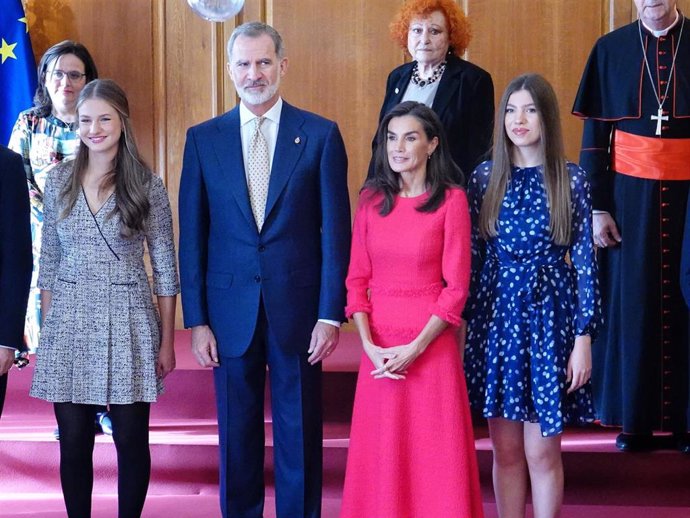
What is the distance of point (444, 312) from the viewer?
294 cm

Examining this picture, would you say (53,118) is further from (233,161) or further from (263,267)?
(263,267)

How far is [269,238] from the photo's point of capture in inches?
121

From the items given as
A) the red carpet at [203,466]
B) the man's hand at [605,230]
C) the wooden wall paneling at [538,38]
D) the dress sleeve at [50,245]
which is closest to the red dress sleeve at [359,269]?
the dress sleeve at [50,245]

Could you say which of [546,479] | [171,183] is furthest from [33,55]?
[546,479]

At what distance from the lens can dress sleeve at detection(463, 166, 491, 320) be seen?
10.2ft

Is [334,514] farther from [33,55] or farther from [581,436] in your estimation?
[33,55]

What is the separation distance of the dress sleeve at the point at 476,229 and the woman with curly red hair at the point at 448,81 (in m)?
0.88

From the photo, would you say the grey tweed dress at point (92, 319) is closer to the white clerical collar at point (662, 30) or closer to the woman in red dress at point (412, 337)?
the woman in red dress at point (412, 337)

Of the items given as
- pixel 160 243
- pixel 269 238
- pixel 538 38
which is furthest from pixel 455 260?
pixel 538 38

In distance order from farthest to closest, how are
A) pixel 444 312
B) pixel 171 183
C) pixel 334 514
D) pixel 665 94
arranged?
pixel 171 183
pixel 665 94
pixel 334 514
pixel 444 312

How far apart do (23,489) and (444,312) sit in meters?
2.23

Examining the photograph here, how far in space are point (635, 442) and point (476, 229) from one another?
1.42 metres

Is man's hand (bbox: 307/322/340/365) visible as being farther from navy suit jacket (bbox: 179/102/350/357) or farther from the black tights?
the black tights

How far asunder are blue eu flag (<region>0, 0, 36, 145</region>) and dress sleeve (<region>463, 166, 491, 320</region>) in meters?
3.17
